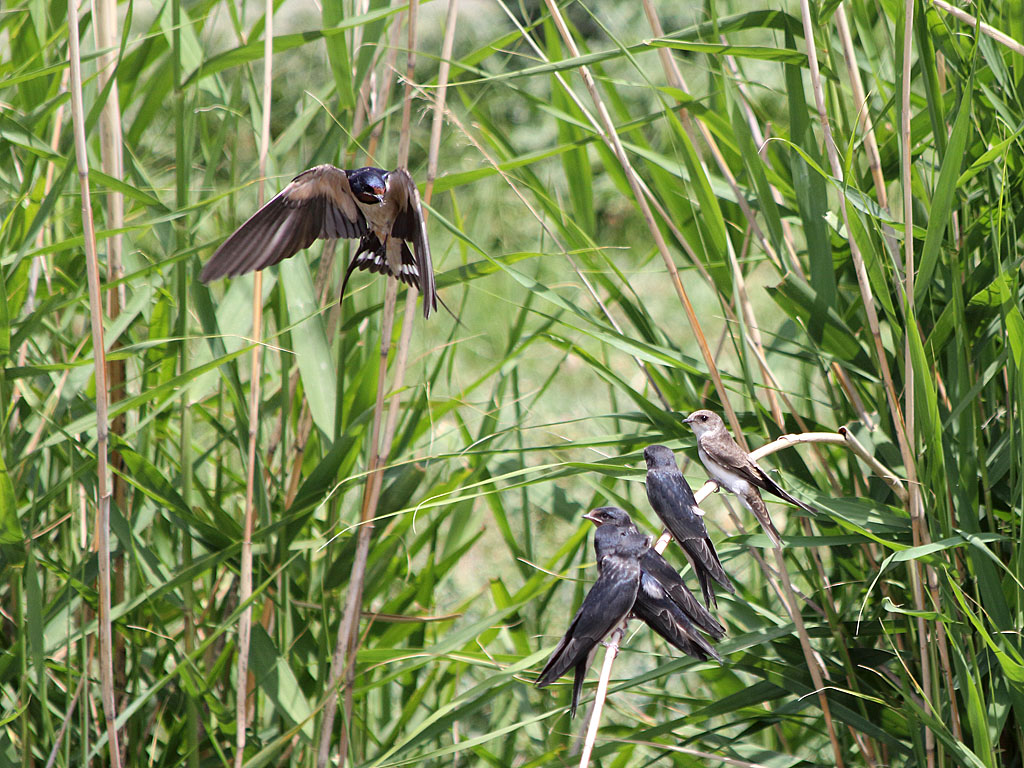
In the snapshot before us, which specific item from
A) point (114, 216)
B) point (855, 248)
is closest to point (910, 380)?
point (855, 248)

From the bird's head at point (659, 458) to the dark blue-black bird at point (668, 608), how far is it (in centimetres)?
16

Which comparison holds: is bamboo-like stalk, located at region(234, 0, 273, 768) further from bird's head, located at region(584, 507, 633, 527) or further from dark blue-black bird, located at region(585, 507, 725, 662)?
dark blue-black bird, located at region(585, 507, 725, 662)

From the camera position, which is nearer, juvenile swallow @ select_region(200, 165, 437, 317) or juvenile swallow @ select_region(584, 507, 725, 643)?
juvenile swallow @ select_region(584, 507, 725, 643)

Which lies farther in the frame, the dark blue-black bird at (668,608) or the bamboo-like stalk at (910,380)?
the bamboo-like stalk at (910,380)

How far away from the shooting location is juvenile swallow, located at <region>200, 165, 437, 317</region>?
1108 millimetres

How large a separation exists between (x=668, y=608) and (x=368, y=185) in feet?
1.92

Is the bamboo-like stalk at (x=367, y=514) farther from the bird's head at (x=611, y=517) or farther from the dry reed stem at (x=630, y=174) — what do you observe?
the bird's head at (x=611, y=517)

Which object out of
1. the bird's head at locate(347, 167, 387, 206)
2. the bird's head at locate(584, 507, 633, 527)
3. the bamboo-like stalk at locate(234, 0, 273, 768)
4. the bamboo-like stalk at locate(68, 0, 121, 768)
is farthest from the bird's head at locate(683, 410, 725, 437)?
the bamboo-like stalk at locate(68, 0, 121, 768)

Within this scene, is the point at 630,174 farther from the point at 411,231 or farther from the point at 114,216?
the point at 114,216

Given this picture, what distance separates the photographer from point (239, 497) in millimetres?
1864

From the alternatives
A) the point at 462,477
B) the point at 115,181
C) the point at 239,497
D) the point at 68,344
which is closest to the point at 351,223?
the point at 115,181

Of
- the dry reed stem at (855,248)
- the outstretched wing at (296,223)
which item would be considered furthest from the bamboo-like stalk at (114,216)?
the dry reed stem at (855,248)

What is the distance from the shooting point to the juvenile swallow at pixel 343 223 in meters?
1.11

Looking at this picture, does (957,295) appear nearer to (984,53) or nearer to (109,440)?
(984,53)
